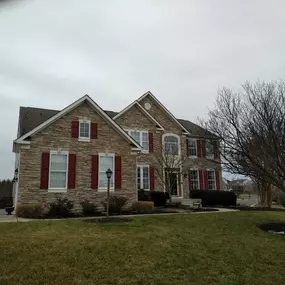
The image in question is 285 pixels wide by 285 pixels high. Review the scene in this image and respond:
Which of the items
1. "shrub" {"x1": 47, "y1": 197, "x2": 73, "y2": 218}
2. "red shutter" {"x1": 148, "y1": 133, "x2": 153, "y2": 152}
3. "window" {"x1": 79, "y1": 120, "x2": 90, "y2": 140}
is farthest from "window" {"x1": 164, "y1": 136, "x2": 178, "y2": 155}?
"shrub" {"x1": 47, "y1": 197, "x2": 73, "y2": 218}

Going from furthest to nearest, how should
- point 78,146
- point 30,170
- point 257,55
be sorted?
point 78,146, point 30,170, point 257,55

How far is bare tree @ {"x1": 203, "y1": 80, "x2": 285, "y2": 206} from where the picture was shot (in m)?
10.3

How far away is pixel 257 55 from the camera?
13031 millimetres

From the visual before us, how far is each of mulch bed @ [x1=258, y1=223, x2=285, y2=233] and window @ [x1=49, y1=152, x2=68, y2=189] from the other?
1004 centimetres

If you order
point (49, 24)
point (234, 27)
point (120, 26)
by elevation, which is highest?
point (234, 27)

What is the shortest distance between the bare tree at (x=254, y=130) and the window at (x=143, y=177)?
35.4ft

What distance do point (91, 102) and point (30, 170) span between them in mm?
5200

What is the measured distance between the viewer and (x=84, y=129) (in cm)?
1675

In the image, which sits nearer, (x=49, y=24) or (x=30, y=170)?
(x=49, y=24)

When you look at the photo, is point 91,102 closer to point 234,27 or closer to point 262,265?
point 234,27

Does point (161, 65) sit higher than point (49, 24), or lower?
higher

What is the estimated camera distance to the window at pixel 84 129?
16.6m

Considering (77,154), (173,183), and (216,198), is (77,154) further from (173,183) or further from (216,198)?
(216,198)

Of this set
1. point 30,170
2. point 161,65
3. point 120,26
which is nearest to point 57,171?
point 30,170
